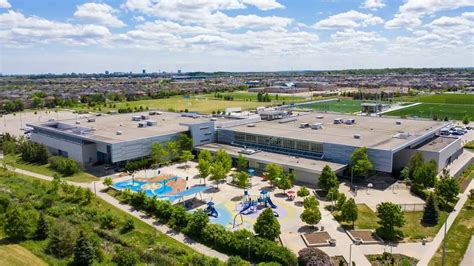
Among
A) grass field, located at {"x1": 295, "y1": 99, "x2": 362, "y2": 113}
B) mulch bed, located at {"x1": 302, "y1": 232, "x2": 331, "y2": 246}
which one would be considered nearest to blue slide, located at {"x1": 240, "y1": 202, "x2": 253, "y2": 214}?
mulch bed, located at {"x1": 302, "y1": 232, "x2": 331, "y2": 246}

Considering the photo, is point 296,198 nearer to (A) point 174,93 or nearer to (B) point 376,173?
(B) point 376,173

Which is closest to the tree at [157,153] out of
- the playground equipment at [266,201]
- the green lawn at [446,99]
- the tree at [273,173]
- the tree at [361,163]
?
the tree at [273,173]

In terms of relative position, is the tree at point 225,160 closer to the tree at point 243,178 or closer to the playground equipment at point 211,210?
the tree at point 243,178

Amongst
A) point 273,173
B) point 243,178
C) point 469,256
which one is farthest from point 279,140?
point 469,256

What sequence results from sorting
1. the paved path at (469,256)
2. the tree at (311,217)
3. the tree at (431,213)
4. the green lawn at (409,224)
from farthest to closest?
the tree at (431,213), the tree at (311,217), the green lawn at (409,224), the paved path at (469,256)

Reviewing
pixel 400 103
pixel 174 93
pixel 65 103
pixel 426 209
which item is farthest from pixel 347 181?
pixel 174 93
